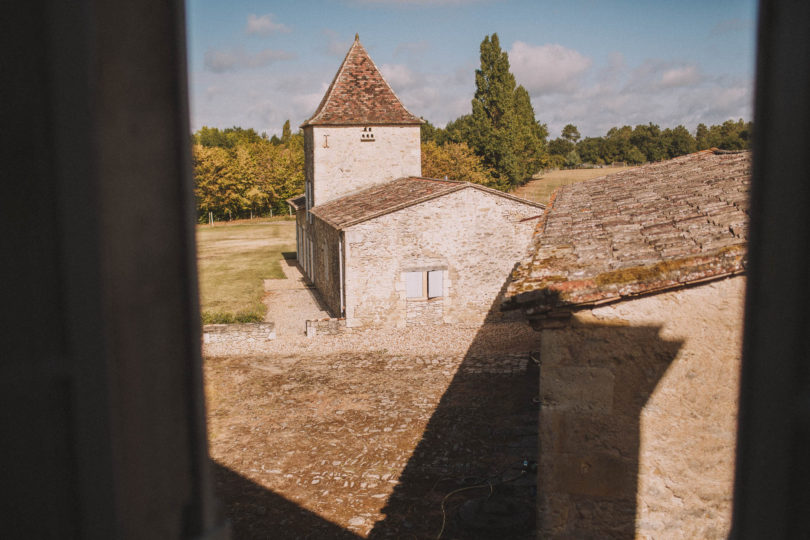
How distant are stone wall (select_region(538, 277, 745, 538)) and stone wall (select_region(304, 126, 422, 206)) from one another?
18.9m

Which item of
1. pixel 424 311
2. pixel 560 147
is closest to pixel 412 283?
pixel 424 311

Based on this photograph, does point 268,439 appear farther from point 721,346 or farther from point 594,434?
point 721,346

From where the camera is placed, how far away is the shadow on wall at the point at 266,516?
7.24 metres

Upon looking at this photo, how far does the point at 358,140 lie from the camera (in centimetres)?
2278

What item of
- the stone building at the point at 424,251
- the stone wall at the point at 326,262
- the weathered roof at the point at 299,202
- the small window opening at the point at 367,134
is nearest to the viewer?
the stone building at the point at 424,251

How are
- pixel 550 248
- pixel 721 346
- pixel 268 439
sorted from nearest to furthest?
pixel 721 346 → pixel 550 248 → pixel 268 439

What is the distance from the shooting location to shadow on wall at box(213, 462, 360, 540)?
7238 millimetres

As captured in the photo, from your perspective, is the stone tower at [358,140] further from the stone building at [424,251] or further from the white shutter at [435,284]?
the white shutter at [435,284]

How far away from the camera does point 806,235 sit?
1.08 m

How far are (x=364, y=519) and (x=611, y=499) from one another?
3863mm

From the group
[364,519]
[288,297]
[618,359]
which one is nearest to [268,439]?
[364,519]

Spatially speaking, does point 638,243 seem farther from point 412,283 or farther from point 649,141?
point 649,141

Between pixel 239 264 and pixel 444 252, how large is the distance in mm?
16661

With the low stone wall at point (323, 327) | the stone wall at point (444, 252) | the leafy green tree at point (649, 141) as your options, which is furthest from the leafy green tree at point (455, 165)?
the leafy green tree at point (649, 141)
